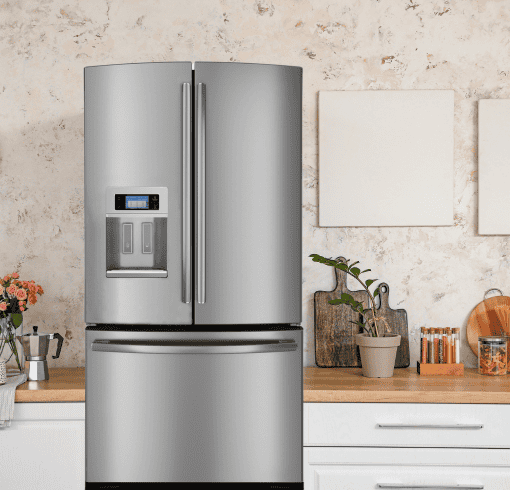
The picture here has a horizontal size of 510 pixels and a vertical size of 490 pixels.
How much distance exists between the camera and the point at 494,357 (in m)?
2.11

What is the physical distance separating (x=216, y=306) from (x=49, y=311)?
103 centimetres

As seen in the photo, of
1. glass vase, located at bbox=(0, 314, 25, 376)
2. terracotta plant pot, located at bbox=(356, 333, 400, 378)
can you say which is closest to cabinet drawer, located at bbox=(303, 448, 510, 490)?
terracotta plant pot, located at bbox=(356, 333, 400, 378)

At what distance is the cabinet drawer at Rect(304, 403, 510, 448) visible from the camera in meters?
1.77

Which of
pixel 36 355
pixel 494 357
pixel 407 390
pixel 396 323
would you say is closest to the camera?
pixel 407 390

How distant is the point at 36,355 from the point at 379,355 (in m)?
1.37

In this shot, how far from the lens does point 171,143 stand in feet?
5.66

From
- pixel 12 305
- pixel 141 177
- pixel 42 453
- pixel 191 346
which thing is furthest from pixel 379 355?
pixel 12 305

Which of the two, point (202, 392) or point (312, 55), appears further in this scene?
point (312, 55)

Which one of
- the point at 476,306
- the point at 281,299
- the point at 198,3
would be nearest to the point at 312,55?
the point at 198,3

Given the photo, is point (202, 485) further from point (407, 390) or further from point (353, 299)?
point (353, 299)

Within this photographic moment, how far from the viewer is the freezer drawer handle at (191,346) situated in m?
1.70

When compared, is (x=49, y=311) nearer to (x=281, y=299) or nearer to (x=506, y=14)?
(x=281, y=299)

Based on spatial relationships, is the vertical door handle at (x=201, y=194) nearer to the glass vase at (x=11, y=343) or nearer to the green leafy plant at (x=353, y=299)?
the green leafy plant at (x=353, y=299)

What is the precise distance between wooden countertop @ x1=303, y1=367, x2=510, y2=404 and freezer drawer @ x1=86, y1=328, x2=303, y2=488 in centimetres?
20
